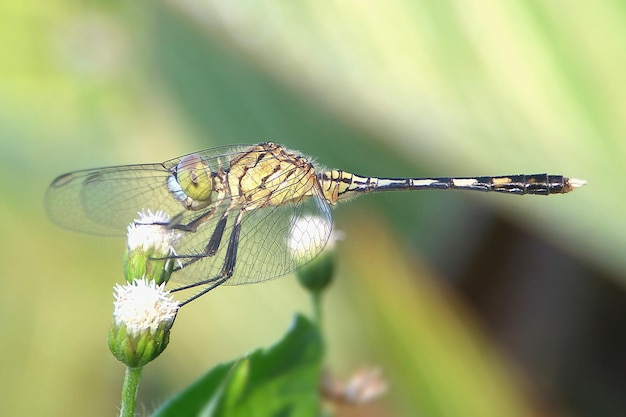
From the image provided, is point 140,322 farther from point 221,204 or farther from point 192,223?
point 221,204

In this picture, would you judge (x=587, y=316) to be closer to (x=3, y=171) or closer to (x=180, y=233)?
(x=180, y=233)

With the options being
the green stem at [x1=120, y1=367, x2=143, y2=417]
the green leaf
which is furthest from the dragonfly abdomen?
the green stem at [x1=120, y1=367, x2=143, y2=417]

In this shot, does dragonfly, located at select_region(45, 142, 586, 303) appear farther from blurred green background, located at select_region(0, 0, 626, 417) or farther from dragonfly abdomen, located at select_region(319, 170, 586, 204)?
blurred green background, located at select_region(0, 0, 626, 417)

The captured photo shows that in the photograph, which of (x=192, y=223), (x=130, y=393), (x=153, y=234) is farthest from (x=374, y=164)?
(x=130, y=393)

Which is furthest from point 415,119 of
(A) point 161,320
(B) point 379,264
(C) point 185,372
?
(C) point 185,372

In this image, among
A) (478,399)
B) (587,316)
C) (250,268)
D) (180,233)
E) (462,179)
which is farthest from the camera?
(587,316)
